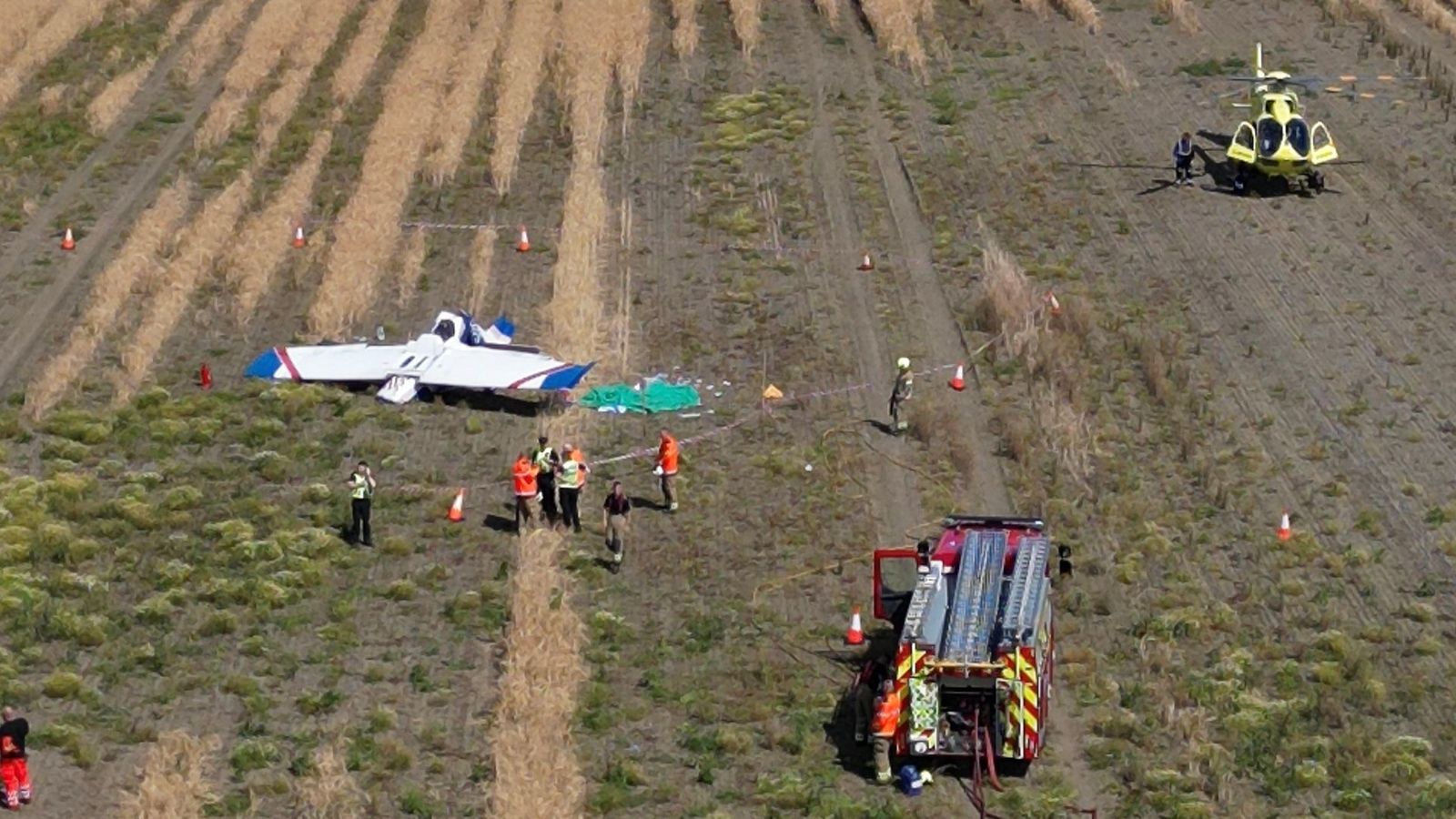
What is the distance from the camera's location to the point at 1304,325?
3828 centimetres

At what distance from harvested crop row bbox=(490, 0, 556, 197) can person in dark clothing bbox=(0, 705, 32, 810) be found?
23552 millimetres

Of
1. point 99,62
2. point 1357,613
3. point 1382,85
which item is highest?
point 1357,613

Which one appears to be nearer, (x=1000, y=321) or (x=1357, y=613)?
(x=1357, y=613)

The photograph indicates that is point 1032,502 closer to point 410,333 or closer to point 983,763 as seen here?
point 983,763

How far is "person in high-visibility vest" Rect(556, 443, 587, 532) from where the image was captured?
29734 millimetres

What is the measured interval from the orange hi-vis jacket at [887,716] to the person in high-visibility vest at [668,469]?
7.99 meters

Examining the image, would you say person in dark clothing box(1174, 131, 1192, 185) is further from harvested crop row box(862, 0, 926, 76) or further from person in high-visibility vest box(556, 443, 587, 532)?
person in high-visibility vest box(556, 443, 587, 532)

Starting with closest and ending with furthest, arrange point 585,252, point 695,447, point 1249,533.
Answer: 1. point 1249,533
2. point 695,447
3. point 585,252

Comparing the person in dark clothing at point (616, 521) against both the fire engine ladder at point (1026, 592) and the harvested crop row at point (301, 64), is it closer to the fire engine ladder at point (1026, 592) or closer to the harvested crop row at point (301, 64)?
the fire engine ladder at point (1026, 592)

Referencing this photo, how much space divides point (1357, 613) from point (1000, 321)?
1108 centimetres

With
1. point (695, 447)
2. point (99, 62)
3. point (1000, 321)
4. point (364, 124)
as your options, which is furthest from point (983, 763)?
point (99, 62)

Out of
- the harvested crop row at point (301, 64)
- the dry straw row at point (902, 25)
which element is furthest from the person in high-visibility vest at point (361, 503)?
the dry straw row at point (902, 25)

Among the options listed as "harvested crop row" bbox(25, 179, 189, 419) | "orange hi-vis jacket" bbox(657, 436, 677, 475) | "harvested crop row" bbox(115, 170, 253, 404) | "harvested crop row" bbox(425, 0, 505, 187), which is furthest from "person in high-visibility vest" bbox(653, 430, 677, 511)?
"harvested crop row" bbox(425, 0, 505, 187)

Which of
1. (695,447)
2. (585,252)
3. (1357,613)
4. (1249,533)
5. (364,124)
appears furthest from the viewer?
(364,124)
